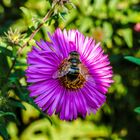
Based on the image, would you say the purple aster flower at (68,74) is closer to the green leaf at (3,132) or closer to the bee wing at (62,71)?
the bee wing at (62,71)

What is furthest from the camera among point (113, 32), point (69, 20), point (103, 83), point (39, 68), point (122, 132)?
point (122, 132)

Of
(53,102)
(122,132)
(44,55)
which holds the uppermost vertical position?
(44,55)

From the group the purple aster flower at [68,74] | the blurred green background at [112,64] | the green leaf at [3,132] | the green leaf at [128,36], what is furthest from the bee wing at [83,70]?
the green leaf at [128,36]

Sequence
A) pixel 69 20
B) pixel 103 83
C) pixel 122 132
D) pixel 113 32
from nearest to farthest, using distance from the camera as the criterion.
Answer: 1. pixel 103 83
2. pixel 69 20
3. pixel 113 32
4. pixel 122 132

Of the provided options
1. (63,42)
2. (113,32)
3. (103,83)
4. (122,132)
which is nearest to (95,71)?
(103,83)

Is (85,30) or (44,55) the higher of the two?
(85,30)

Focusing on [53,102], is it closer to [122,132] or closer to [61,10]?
[61,10]

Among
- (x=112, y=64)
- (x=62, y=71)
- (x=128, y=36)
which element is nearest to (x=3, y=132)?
(x=62, y=71)

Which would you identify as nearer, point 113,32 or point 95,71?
point 95,71
